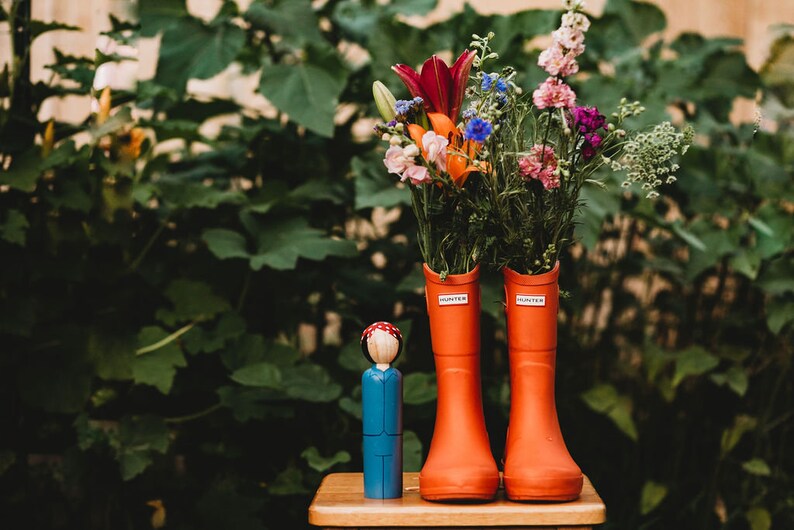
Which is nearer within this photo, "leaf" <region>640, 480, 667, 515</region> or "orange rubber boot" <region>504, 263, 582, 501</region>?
"orange rubber boot" <region>504, 263, 582, 501</region>

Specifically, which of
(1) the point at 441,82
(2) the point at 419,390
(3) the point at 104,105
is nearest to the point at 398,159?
(1) the point at 441,82

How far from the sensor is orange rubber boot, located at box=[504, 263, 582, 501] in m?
1.06

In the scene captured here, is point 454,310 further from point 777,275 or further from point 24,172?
point 777,275

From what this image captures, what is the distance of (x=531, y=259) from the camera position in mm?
1117

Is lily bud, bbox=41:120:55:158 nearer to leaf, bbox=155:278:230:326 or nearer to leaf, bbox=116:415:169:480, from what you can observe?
leaf, bbox=155:278:230:326

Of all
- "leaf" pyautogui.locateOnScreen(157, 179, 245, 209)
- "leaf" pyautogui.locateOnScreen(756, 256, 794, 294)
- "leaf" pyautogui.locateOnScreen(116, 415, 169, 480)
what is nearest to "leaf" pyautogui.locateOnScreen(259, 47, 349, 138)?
"leaf" pyautogui.locateOnScreen(157, 179, 245, 209)

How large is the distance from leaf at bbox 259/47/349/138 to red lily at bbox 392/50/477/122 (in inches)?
28.8

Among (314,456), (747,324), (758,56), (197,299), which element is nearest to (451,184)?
(314,456)

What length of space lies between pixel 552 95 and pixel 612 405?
1268 mm

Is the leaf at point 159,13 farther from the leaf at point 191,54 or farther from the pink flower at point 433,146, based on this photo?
the pink flower at point 433,146

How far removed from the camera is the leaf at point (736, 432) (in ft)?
7.07

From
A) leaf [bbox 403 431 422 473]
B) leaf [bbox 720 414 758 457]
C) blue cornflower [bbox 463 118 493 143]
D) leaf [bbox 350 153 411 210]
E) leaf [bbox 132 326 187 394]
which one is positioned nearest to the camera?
blue cornflower [bbox 463 118 493 143]

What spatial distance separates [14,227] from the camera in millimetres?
1704

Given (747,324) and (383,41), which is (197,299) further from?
(747,324)
